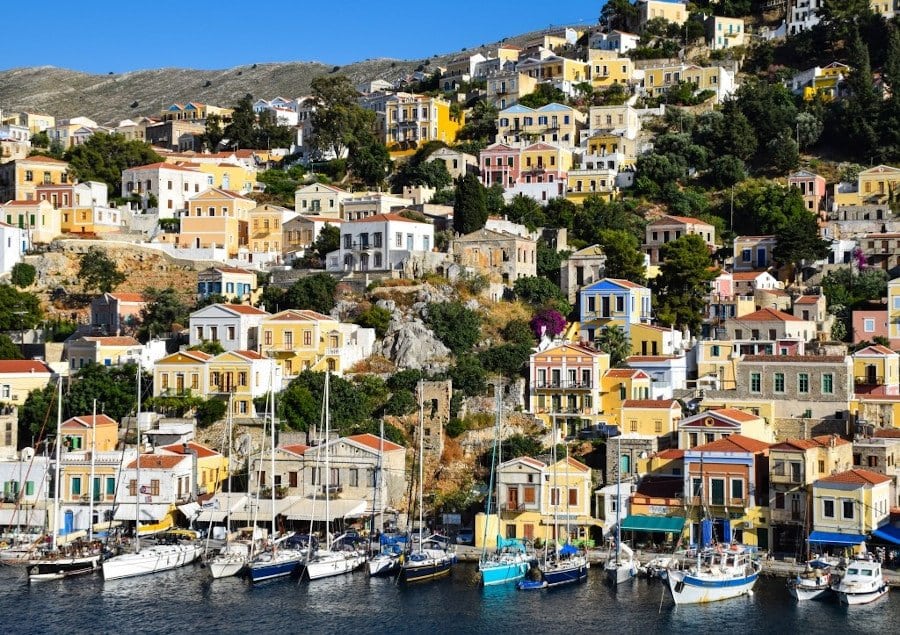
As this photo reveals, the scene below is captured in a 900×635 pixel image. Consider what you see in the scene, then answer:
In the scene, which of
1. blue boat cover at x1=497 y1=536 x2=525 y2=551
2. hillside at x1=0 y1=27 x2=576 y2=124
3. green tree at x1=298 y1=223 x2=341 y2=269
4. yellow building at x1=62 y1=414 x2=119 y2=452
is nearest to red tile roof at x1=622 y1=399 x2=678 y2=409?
blue boat cover at x1=497 y1=536 x2=525 y2=551

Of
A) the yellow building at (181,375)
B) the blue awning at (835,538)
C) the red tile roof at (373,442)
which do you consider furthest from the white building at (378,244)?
the blue awning at (835,538)

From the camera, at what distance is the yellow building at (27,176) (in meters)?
88.6

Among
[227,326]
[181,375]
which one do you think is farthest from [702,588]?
[227,326]

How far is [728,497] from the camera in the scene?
166 ft

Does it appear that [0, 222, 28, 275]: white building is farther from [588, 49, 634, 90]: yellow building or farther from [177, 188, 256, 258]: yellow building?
[588, 49, 634, 90]: yellow building

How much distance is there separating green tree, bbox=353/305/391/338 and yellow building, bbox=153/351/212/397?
7.90 meters

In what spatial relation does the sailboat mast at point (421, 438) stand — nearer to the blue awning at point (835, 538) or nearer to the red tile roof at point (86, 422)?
the red tile roof at point (86, 422)

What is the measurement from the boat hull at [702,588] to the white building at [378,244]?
30394 millimetres

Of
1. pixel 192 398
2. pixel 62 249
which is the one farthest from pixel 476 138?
pixel 192 398

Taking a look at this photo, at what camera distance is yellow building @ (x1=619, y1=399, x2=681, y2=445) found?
185 ft

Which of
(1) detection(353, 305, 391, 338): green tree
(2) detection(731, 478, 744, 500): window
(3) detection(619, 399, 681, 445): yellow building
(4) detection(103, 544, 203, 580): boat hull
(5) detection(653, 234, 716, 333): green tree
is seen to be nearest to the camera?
(4) detection(103, 544, 203, 580): boat hull

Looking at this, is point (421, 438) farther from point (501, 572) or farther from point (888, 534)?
point (888, 534)

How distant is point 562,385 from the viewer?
61.2 metres

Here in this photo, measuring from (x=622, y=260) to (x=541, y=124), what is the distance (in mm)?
25634
